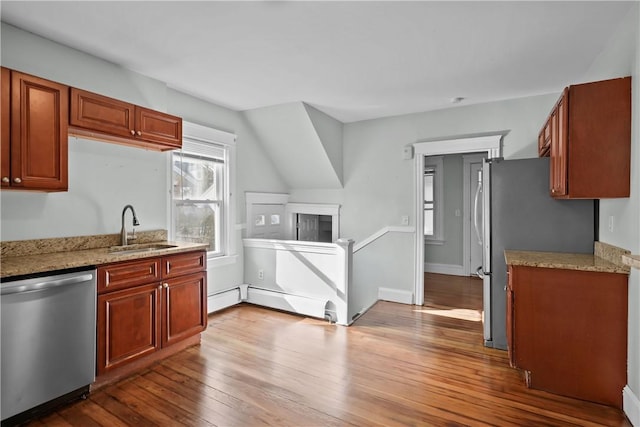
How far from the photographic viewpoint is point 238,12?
212cm

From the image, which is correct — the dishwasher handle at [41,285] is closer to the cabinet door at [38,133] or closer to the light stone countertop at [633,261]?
the cabinet door at [38,133]

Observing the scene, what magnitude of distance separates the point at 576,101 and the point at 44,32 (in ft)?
12.2

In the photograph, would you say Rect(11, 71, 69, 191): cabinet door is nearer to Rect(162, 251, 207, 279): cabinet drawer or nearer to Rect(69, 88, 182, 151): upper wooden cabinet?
Rect(69, 88, 182, 151): upper wooden cabinet

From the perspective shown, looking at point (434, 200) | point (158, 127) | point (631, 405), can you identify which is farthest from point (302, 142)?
point (631, 405)

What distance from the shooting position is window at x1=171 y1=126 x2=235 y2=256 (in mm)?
3727

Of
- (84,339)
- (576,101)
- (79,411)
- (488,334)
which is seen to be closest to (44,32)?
(84,339)

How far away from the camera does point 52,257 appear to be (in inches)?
91.3

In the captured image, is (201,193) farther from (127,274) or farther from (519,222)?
(519,222)

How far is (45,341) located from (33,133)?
1337 millimetres

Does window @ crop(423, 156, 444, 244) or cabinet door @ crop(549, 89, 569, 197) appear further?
window @ crop(423, 156, 444, 244)

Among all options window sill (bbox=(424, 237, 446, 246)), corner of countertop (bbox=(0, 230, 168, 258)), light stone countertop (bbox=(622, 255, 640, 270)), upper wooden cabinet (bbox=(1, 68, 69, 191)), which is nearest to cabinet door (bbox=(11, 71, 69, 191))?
upper wooden cabinet (bbox=(1, 68, 69, 191))

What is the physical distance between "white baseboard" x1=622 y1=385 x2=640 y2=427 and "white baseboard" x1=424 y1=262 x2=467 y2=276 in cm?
423

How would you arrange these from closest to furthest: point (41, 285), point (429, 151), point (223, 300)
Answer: point (41, 285)
point (223, 300)
point (429, 151)

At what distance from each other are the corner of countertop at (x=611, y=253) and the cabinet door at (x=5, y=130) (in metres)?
3.85
